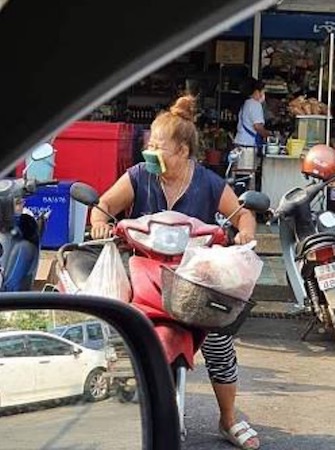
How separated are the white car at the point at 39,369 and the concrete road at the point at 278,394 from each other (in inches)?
115

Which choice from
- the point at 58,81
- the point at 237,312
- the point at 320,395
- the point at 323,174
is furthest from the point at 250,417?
the point at 58,81

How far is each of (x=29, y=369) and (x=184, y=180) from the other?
289 centimetres

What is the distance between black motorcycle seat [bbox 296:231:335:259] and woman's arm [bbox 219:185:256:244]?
195cm

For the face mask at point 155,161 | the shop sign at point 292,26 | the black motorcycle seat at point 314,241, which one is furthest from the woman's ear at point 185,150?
the shop sign at point 292,26

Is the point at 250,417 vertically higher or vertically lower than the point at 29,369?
lower

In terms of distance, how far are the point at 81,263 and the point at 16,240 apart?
117cm

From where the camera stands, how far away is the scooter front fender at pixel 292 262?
7.20m

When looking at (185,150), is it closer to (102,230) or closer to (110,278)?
(102,230)

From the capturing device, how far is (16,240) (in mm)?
5973

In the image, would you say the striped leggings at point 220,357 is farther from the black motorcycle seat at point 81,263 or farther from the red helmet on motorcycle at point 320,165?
the red helmet on motorcycle at point 320,165

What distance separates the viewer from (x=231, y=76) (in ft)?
44.1

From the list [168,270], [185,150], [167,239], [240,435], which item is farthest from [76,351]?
[240,435]

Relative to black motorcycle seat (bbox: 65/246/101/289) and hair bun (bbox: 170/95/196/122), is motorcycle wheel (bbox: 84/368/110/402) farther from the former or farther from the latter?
hair bun (bbox: 170/95/196/122)

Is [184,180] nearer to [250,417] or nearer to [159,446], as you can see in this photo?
[250,417]
